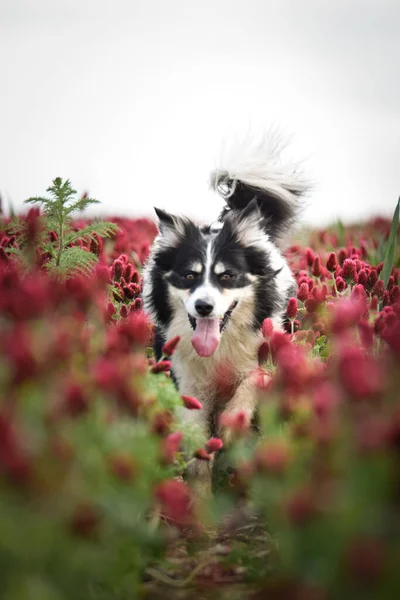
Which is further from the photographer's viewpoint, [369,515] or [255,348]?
[255,348]

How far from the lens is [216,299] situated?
3922 millimetres

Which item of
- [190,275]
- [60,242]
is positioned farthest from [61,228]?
[190,275]

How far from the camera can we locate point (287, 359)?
2387 millimetres

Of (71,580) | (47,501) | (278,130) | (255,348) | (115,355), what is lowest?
(255,348)

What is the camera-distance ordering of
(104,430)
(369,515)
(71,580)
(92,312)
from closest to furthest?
(369,515) < (71,580) < (104,430) < (92,312)

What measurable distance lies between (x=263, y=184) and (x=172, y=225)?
1.08 metres

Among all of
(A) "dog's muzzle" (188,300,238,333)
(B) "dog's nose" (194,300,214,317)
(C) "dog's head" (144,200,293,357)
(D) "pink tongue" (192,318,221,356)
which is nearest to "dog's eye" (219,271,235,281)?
(C) "dog's head" (144,200,293,357)

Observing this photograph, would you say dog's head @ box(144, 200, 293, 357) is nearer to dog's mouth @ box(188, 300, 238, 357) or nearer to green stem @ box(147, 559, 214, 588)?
dog's mouth @ box(188, 300, 238, 357)

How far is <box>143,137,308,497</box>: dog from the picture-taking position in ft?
13.7

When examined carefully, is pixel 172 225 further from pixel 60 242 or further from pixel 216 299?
pixel 216 299

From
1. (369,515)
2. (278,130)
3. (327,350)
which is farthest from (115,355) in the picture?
(278,130)

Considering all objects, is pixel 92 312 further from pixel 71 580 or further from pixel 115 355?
pixel 71 580

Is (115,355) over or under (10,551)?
over

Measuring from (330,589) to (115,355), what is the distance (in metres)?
0.94
